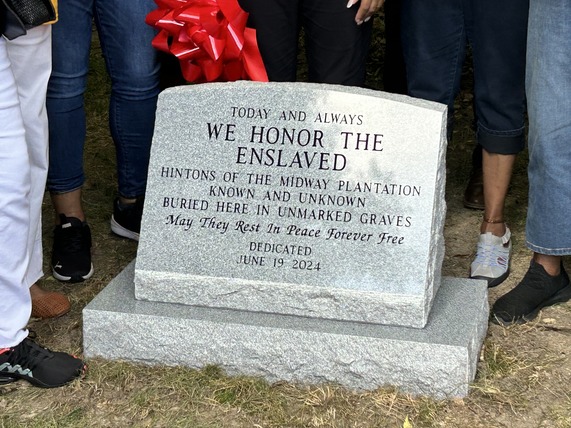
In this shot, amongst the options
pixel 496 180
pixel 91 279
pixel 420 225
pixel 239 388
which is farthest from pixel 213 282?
pixel 496 180

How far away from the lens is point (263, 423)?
118 inches

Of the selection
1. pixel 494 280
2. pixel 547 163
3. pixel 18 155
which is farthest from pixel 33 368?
pixel 547 163

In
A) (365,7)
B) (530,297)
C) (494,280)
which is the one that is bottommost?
(494,280)

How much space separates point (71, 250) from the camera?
13.3 ft

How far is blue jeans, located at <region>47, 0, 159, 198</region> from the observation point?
12.0 ft

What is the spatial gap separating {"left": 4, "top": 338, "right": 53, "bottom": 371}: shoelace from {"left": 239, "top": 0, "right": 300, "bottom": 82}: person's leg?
126 centimetres

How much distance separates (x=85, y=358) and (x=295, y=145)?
1.01 m

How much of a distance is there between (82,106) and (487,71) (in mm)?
1543

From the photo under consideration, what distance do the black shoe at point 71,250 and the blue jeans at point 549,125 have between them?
1747 millimetres

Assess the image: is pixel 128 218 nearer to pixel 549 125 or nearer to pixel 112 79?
pixel 112 79

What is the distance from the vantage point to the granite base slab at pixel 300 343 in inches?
121

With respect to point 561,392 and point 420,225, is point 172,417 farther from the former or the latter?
point 561,392

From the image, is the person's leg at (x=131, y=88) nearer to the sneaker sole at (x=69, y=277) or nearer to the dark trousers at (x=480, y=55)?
the sneaker sole at (x=69, y=277)

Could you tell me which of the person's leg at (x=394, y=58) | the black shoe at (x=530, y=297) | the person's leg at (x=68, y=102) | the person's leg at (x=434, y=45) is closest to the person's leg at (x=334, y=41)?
the person's leg at (x=434, y=45)
